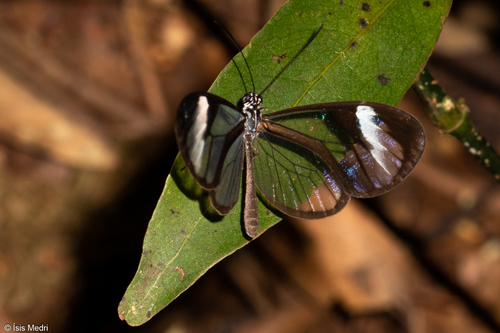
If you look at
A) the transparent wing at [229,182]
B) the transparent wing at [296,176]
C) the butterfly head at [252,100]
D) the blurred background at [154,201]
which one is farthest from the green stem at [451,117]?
the blurred background at [154,201]

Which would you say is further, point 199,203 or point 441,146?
point 441,146

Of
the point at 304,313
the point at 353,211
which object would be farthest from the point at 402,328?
the point at 353,211

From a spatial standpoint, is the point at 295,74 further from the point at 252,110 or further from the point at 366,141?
the point at 366,141

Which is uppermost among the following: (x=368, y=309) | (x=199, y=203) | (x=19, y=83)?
(x=199, y=203)

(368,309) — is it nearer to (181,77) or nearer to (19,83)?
(181,77)

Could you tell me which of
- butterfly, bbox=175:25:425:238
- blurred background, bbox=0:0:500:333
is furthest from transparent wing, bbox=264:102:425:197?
blurred background, bbox=0:0:500:333

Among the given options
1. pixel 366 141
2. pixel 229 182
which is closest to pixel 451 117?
pixel 366 141
